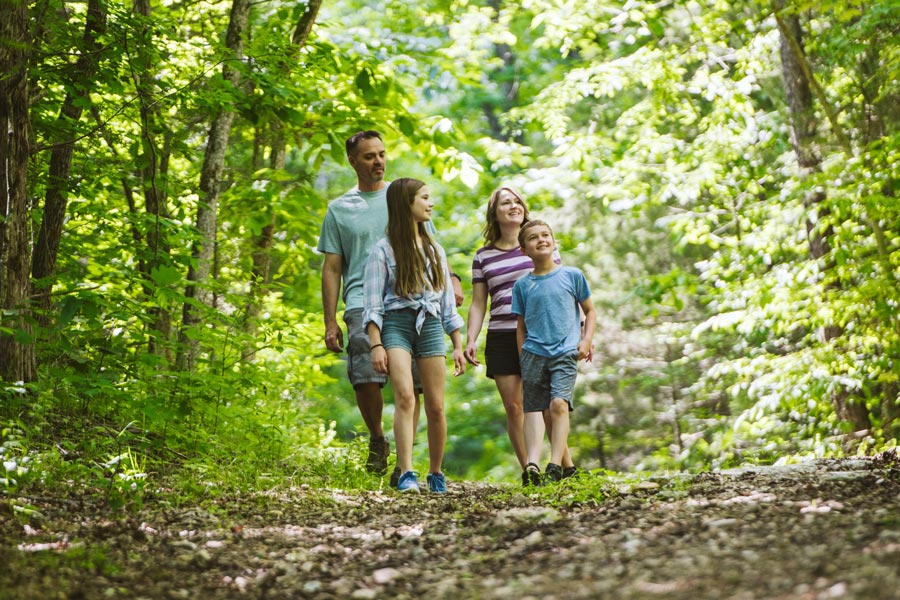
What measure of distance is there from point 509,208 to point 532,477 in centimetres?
185

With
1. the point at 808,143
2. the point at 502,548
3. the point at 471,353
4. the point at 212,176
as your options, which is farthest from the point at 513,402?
the point at 808,143

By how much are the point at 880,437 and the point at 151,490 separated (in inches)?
265

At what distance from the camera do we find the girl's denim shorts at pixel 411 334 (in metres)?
5.24

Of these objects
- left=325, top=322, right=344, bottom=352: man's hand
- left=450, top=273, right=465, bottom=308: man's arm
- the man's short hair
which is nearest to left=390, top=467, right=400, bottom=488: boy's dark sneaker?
left=325, top=322, right=344, bottom=352: man's hand

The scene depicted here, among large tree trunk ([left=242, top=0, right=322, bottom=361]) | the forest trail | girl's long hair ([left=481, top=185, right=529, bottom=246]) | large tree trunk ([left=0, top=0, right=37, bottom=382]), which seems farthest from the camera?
large tree trunk ([left=242, top=0, right=322, bottom=361])

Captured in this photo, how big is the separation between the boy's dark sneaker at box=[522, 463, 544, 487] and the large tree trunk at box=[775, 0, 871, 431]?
4.20 meters

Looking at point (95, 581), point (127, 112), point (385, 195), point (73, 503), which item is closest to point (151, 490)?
point (73, 503)

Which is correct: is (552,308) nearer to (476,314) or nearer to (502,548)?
(476,314)

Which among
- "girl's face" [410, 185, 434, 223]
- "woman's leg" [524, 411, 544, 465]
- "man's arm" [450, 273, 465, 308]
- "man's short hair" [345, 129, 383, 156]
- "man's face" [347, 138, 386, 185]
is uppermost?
"man's short hair" [345, 129, 383, 156]

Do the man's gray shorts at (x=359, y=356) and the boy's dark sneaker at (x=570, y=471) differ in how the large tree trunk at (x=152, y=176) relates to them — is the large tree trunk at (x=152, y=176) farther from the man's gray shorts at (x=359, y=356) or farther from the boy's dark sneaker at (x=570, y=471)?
the boy's dark sneaker at (x=570, y=471)

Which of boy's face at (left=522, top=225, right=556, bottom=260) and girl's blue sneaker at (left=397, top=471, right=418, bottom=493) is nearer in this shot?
girl's blue sneaker at (left=397, top=471, right=418, bottom=493)

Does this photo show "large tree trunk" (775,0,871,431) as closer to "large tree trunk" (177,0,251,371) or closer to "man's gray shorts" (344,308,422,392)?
"man's gray shorts" (344,308,422,392)

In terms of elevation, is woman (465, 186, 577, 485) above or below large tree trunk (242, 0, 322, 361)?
below

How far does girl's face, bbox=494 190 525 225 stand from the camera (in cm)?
596
